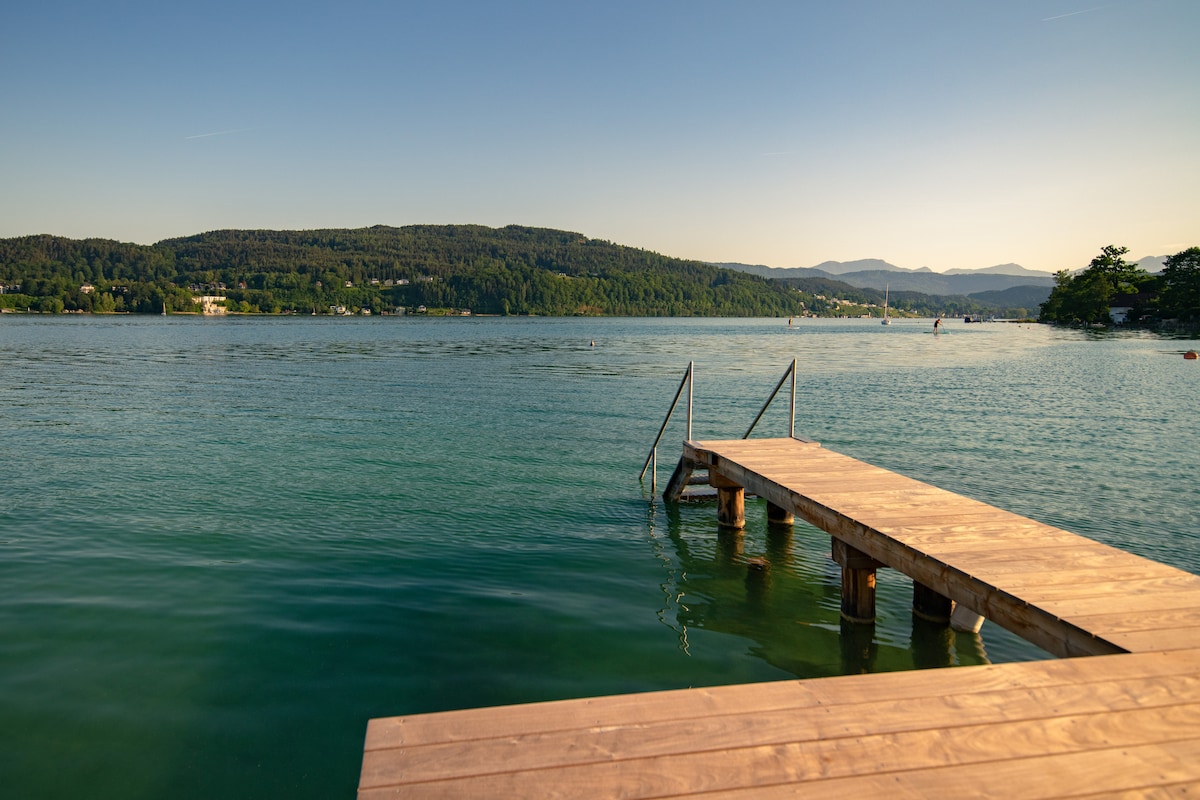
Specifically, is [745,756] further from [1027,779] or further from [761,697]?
[1027,779]

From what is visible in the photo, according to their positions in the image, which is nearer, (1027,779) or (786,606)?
(1027,779)

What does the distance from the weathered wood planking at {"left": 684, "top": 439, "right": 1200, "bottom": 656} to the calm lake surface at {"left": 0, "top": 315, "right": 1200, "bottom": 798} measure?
1.31 metres

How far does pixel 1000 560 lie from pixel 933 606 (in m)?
2.02

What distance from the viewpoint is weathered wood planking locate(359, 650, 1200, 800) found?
301cm

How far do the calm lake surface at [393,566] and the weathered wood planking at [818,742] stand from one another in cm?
255

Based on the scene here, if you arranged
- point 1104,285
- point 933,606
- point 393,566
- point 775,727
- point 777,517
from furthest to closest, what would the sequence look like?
point 1104,285 → point 777,517 → point 393,566 → point 933,606 → point 775,727

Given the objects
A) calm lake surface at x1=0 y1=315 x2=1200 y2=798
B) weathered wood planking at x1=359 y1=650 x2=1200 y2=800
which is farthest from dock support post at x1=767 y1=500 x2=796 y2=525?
weathered wood planking at x1=359 y1=650 x2=1200 y2=800

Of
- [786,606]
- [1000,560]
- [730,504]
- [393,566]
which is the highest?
[1000,560]

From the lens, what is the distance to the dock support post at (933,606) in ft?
25.4

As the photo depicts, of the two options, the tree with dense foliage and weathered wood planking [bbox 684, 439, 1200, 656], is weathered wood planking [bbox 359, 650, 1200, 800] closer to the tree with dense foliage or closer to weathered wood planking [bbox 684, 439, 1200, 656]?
weathered wood planking [bbox 684, 439, 1200, 656]

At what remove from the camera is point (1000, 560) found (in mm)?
5984

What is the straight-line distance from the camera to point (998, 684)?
153 inches

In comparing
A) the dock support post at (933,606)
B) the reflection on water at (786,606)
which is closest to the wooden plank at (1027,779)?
the reflection on water at (786,606)

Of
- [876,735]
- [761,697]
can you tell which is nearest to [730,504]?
[761,697]
